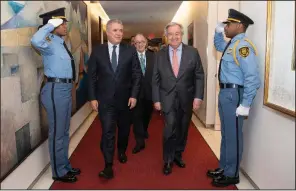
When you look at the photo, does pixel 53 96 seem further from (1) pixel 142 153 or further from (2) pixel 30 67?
(1) pixel 142 153

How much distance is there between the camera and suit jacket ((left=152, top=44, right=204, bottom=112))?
283 centimetres

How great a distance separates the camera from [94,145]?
397cm

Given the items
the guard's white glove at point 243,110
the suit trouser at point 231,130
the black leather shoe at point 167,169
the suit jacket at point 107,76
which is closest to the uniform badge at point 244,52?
the suit trouser at point 231,130

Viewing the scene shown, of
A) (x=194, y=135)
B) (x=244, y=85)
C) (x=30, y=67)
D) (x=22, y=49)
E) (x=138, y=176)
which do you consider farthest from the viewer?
(x=194, y=135)

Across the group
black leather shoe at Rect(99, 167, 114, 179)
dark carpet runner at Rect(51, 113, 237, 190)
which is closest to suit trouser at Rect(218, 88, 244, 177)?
dark carpet runner at Rect(51, 113, 237, 190)

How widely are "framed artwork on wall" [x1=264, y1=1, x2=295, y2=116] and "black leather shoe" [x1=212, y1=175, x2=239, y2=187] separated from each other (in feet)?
2.73

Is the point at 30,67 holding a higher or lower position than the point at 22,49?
lower

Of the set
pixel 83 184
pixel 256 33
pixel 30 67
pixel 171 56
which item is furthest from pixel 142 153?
pixel 256 33

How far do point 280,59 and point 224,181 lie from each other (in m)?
1.25

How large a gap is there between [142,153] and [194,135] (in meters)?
1.15

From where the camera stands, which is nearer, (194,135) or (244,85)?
(244,85)

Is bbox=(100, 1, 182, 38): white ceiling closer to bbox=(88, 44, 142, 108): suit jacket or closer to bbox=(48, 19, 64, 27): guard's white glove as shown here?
bbox=(88, 44, 142, 108): suit jacket

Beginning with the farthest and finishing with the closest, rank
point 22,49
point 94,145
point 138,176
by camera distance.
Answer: point 94,145
point 138,176
point 22,49

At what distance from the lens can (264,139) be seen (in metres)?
2.36
